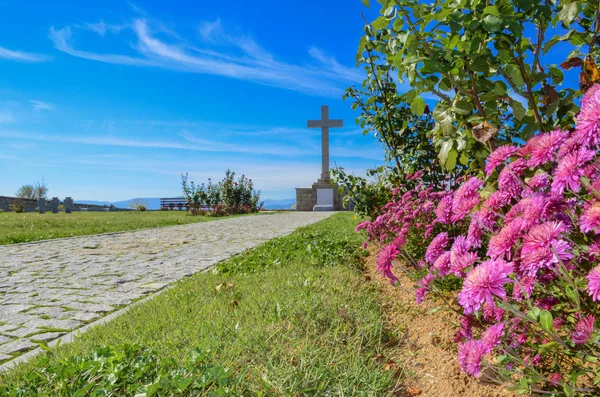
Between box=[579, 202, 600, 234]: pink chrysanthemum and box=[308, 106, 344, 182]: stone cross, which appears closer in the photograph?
box=[579, 202, 600, 234]: pink chrysanthemum

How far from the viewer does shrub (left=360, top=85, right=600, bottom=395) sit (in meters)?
1.26

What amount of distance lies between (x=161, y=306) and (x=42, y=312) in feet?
3.73

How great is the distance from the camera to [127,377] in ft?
6.18

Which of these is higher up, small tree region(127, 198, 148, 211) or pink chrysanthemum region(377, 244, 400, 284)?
small tree region(127, 198, 148, 211)

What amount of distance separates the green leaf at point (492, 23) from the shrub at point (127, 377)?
1.96 m

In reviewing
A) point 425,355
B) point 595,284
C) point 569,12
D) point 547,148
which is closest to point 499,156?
point 547,148

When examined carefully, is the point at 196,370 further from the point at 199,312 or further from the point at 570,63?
the point at 570,63

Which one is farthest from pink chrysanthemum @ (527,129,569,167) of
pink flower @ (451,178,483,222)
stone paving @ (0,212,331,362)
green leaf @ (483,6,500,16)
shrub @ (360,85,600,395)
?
stone paving @ (0,212,331,362)

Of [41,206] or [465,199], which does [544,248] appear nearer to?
[465,199]

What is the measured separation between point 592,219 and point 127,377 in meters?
1.99

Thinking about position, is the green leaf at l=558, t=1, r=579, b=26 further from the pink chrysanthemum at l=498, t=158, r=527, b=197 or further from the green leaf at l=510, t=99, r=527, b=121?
the pink chrysanthemum at l=498, t=158, r=527, b=197

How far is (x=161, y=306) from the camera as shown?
11.0 feet

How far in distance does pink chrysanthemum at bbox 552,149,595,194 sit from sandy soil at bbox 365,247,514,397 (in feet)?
2.80

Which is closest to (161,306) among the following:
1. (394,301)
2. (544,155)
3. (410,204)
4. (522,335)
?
(394,301)
